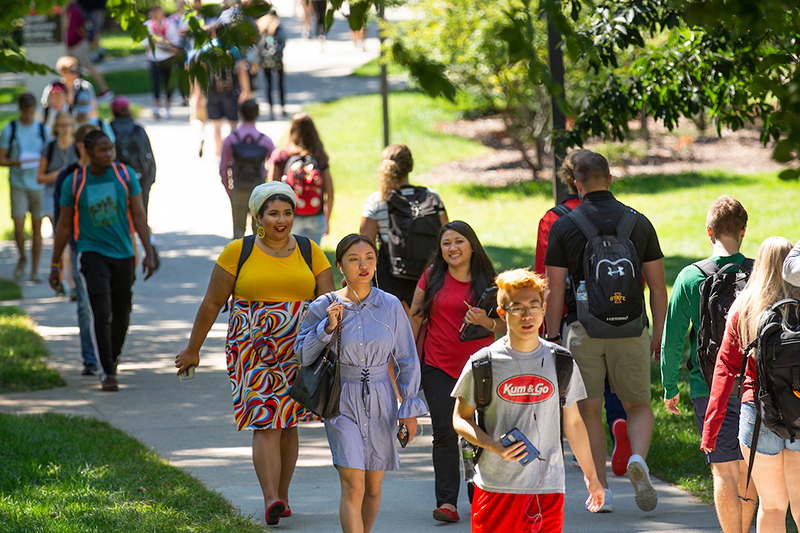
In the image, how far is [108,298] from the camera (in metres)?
7.81

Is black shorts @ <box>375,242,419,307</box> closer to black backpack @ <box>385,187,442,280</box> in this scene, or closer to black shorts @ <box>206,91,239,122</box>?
black backpack @ <box>385,187,442,280</box>

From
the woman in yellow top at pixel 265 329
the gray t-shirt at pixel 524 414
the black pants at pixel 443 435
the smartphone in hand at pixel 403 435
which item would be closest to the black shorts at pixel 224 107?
the woman in yellow top at pixel 265 329

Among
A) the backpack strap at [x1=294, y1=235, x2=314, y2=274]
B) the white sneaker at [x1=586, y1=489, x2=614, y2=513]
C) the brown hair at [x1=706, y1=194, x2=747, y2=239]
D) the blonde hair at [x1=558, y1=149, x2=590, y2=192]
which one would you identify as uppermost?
the blonde hair at [x1=558, y1=149, x2=590, y2=192]

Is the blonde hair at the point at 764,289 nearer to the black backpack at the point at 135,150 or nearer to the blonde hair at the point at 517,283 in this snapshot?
the blonde hair at the point at 517,283

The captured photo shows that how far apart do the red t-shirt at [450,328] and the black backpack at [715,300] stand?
121 centimetres

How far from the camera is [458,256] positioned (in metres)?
5.25

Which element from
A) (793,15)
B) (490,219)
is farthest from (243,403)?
(490,219)

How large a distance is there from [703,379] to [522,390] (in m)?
1.31

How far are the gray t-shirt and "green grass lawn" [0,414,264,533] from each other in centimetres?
164

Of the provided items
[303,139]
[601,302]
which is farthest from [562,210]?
[303,139]

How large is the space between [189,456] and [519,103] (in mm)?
11162

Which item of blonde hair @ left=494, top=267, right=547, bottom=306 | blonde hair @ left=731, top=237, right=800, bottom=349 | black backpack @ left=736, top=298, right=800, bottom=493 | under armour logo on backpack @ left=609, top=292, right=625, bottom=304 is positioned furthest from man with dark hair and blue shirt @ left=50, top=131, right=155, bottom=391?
black backpack @ left=736, top=298, right=800, bottom=493

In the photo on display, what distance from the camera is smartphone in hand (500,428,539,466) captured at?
12.7 feet

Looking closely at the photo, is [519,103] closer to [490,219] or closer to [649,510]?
[490,219]
